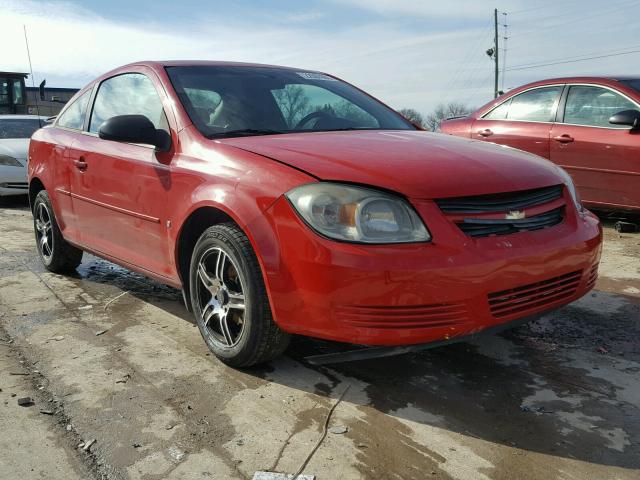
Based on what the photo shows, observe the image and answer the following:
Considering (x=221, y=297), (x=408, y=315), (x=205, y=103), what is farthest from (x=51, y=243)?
(x=408, y=315)

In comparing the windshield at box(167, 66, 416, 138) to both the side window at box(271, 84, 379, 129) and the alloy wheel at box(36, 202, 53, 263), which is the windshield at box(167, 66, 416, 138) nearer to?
the side window at box(271, 84, 379, 129)

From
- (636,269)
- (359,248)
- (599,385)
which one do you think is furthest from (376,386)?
(636,269)

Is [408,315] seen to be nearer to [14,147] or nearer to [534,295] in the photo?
[534,295]

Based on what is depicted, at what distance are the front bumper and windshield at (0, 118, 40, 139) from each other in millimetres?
9680

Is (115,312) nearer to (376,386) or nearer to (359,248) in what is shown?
(376,386)

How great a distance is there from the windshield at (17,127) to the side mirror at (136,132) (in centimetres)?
850

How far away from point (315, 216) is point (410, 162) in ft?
1.74

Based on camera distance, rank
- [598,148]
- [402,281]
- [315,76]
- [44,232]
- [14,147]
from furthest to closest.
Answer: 1. [14,147]
2. [598,148]
3. [44,232]
4. [315,76]
5. [402,281]

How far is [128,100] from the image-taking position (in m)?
4.01

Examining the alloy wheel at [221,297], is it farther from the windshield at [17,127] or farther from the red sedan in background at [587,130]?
the windshield at [17,127]

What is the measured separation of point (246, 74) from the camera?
12.7ft

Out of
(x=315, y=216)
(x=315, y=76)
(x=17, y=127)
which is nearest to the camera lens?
(x=315, y=216)

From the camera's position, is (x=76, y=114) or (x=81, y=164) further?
(x=76, y=114)

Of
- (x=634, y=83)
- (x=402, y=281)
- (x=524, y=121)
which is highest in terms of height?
(x=634, y=83)
